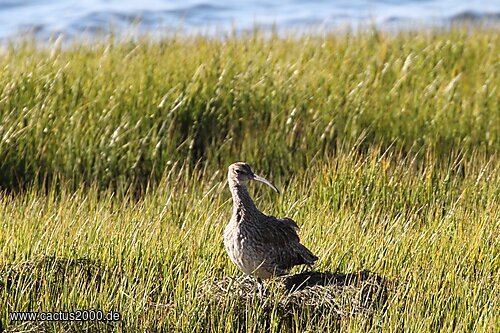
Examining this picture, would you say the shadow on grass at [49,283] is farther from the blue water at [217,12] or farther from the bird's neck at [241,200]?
the blue water at [217,12]

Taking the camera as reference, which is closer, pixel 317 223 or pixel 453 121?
pixel 317 223

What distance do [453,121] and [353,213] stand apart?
2.60 m

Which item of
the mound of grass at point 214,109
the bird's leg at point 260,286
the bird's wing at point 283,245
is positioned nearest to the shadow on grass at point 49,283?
the bird's leg at point 260,286

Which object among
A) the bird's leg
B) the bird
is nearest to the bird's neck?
the bird

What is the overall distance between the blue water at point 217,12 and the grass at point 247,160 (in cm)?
751

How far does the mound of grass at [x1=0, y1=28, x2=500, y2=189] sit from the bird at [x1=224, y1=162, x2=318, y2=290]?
2117 millimetres

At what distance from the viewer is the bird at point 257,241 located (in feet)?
15.8

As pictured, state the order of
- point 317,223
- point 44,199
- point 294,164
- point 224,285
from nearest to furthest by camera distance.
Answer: point 224,285 → point 317,223 → point 44,199 → point 294,164

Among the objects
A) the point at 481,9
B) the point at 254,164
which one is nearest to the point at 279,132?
the point at 254,164

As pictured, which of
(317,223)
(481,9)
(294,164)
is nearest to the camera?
(317,223)

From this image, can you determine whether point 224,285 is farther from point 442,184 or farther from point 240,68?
point 240,68

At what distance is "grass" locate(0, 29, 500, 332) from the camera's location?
15.9ft

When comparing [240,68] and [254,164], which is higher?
[240,68]

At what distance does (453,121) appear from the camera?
27.3ft
